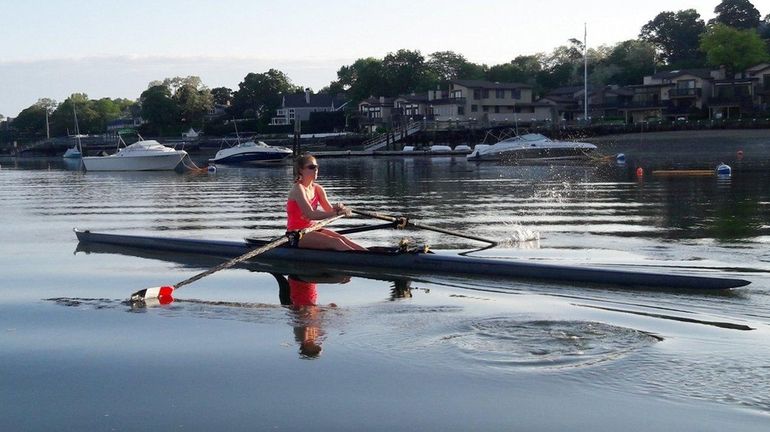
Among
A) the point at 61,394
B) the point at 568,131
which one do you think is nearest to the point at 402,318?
the point at 61,394

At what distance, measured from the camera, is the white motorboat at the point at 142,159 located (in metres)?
63.1

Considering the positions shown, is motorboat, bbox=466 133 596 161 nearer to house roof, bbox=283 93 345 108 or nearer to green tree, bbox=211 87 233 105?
house roof, bbox=283 93 345 108

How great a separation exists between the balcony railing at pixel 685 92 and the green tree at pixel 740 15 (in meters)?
38.4

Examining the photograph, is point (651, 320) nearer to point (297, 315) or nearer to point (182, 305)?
point (297, 315)

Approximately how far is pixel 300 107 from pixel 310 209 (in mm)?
122878

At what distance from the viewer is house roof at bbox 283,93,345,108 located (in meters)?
134

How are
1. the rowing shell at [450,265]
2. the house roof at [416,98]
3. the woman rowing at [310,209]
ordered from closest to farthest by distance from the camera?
the rowing shell at [450,265]
the woman rowing at [310,209]
the house roof at [416,98]

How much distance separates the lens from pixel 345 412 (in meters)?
6.86

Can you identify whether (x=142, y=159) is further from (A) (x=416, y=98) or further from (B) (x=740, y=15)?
(B) (x=740, y=15)

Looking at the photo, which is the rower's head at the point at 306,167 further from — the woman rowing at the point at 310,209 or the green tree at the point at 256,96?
the green tree at the point at 256,96

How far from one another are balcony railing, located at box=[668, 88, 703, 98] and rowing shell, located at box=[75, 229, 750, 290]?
87533 millimetres

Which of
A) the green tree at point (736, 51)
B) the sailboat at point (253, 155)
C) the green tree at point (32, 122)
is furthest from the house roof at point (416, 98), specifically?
the green tree at point (32, 122)

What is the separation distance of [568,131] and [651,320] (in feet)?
240

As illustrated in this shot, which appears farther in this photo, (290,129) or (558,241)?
(290,129)
